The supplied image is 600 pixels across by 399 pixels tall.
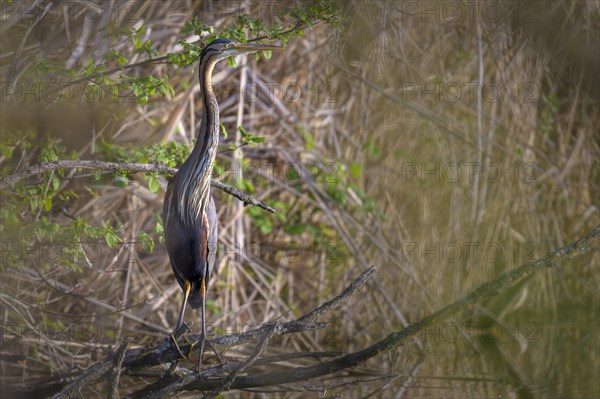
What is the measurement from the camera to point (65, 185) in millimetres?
4758

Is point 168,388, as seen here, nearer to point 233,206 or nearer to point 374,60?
point 233,206

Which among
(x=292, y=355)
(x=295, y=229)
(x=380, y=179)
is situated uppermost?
(x=380, y=179)

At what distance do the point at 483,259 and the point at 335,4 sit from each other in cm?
274

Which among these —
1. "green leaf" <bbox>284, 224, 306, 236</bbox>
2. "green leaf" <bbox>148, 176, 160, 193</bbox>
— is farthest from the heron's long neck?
"green leaf" <bbox>284, 224, 306, 236</bbox>

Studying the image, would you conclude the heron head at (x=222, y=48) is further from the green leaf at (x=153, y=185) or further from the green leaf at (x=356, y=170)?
the green leaf at (x=356, y=170)

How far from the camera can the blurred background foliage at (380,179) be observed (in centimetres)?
544

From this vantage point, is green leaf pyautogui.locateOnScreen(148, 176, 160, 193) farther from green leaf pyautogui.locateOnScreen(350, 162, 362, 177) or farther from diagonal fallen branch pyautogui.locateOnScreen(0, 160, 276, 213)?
green leaf pyautogui.locateOnScreen(350, 162, 362, 177)

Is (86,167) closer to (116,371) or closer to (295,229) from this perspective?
(116,371)

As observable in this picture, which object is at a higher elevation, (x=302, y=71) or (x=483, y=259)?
(x=302, y=71)

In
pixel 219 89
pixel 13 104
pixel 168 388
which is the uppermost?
pixel 219 89

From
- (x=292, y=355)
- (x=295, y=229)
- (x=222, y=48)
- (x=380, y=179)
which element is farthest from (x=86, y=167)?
(x=380, y=179)

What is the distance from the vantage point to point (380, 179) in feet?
22.2

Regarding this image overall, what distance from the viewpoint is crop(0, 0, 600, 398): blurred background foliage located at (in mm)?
5438

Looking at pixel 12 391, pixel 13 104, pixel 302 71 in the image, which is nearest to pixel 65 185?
pixel 13 104
